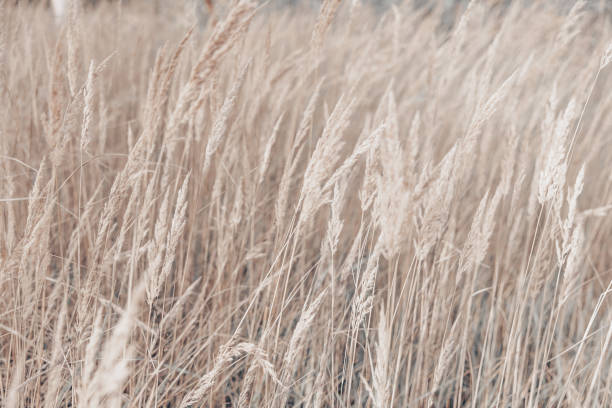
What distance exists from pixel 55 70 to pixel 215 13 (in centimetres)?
50

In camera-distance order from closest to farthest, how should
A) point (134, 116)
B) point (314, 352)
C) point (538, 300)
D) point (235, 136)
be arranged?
point (314, 352)
point (235, 136)
point (538, 300)
point (134, 116)

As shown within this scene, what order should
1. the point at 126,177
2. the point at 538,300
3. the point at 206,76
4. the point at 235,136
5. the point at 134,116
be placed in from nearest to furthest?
the point at 206,76 → the point at 126,177 → the point at 235,136 → the point at 538,300 → the point at 134,116

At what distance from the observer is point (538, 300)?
168 cm

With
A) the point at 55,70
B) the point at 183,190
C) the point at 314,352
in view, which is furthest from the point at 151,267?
the point at 314,352

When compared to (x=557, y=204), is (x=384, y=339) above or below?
below

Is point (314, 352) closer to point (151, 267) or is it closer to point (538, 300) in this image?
point (151, 267)

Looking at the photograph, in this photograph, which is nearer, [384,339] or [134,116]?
[384,339]

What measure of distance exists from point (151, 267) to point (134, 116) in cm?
145

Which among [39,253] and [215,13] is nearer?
[39,253]

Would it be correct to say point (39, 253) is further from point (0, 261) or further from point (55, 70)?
point (55, 70)

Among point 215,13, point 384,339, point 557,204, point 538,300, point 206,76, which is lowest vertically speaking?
point 538,300

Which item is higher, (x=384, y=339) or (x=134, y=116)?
(x=134, y=116)

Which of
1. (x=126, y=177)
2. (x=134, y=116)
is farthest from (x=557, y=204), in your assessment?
(x=134, y=116)

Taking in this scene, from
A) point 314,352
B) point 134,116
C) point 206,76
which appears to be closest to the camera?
Result: point 206,76
